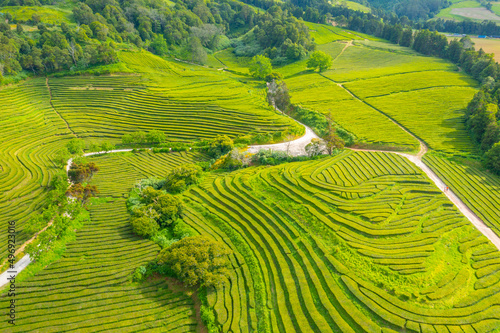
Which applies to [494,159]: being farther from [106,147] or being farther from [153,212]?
[106,147]

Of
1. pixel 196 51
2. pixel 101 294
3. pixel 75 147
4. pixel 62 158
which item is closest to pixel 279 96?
pixel 196 51

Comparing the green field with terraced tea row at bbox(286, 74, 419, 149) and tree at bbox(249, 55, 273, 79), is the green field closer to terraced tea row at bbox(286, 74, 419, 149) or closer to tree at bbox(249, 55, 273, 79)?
tree at bbox(249, 55, 273, 79)

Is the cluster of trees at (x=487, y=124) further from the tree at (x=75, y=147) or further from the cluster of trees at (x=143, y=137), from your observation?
the tree at (x=75, y=147)

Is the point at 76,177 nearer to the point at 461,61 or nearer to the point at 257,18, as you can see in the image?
the point at 461,61

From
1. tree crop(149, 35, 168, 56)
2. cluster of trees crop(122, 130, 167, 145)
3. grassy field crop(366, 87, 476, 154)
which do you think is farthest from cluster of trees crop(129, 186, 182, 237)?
tree crop(149, 35, 168, 56)

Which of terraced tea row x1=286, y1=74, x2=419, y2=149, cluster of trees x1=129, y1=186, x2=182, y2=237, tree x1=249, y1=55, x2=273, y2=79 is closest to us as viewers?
cluster of trees x1=129, y1=186, x2=182, y2=237

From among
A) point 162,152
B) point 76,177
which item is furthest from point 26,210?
point 162,152
